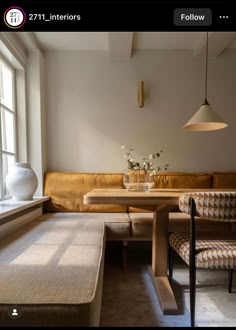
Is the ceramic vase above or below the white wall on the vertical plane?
below

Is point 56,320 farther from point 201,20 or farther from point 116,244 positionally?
point 116,244

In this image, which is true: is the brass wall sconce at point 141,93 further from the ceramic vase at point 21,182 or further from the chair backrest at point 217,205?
the chair backrest at point 217,205

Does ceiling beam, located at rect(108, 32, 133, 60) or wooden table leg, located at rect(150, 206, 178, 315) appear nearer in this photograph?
wooden table leg, located at rect(150, 206, 178, 315)

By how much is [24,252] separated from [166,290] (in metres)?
0.95

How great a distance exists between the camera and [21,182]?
2.00m

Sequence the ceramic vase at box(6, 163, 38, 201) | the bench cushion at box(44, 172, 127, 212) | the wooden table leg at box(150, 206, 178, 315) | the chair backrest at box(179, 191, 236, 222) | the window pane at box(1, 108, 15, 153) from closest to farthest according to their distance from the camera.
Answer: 1. the chair backrest at box(179, 191, 236, 222)
2. the wooden table leg at box(150, 206, 178, 315)
3. the ceramic vase at box(6, 163, 38, 201)
4. the window pane at box(1, 108, 15, 153)
5. the bench cushion at box(44, 172, 127, 212)

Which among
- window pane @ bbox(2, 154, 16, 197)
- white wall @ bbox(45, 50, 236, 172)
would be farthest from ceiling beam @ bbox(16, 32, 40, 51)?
window pane @ bbox(2, 154, 16, 197)

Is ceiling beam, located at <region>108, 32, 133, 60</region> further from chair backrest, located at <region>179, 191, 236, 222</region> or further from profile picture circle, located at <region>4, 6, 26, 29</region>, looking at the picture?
chair backrest, located at <region>179, 191, 236, 222</region>

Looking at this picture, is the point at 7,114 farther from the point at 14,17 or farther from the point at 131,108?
the point at 14,17

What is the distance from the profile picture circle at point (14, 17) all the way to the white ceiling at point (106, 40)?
1.75m

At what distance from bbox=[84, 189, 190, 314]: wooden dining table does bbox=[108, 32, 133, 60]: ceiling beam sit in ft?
5.02

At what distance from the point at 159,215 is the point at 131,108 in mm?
1450

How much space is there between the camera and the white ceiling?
2.39 meters

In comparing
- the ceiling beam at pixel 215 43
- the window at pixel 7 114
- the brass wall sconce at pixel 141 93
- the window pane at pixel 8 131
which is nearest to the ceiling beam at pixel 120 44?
the brass wall sconce at pixel 141 93
